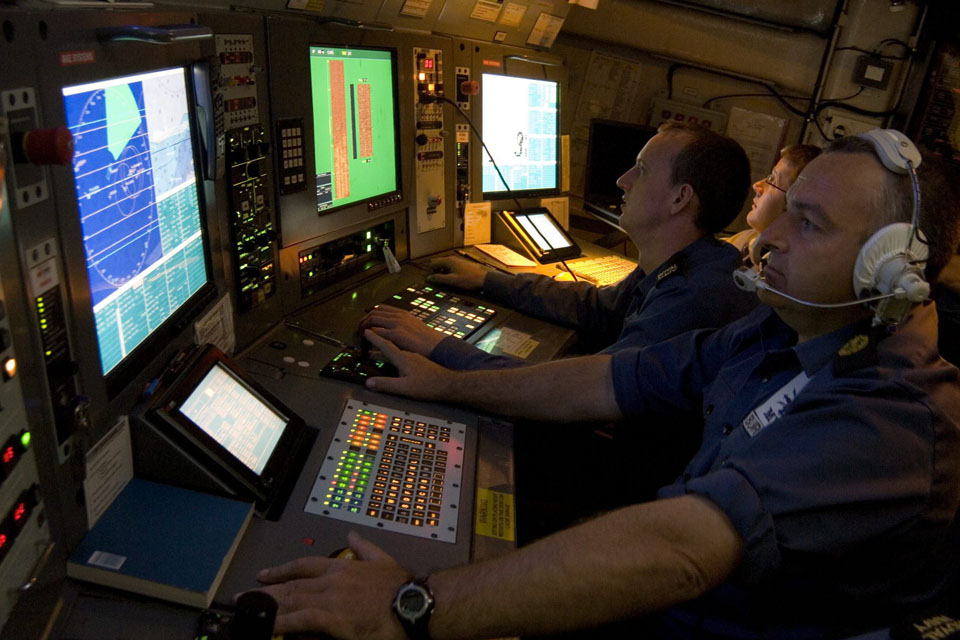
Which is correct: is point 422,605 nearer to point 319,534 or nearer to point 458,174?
point 319,534

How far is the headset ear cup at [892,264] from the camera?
100 centimetres

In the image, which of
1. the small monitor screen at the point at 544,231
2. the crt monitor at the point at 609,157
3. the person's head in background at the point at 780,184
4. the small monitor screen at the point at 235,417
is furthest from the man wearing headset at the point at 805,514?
the crt monitor at the point at 609,157

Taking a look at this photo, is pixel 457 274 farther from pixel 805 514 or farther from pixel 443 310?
pixel 805 514

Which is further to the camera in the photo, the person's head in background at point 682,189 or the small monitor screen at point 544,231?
the small monitor screen at point 544,231

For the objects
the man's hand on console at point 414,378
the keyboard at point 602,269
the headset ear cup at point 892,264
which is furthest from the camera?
the keyboard at point 602,269

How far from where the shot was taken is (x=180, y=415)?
3.36ft

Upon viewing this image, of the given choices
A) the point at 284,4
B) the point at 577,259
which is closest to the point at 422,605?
the point at 284,4

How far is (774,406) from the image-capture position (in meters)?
1.19

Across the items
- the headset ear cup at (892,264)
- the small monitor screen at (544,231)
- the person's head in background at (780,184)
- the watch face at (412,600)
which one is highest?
the headset ear cup at (892,264)

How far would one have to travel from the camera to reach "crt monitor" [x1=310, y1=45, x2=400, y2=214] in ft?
5.75

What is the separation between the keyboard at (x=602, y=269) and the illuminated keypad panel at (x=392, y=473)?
3.97 ft

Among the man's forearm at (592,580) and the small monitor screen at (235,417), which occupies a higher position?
the small monitor screen at (235,417)

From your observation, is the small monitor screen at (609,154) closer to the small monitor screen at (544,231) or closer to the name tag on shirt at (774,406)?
the small monitor screen at (544,231)

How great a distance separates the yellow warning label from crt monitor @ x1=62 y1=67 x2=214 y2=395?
0.58 m
